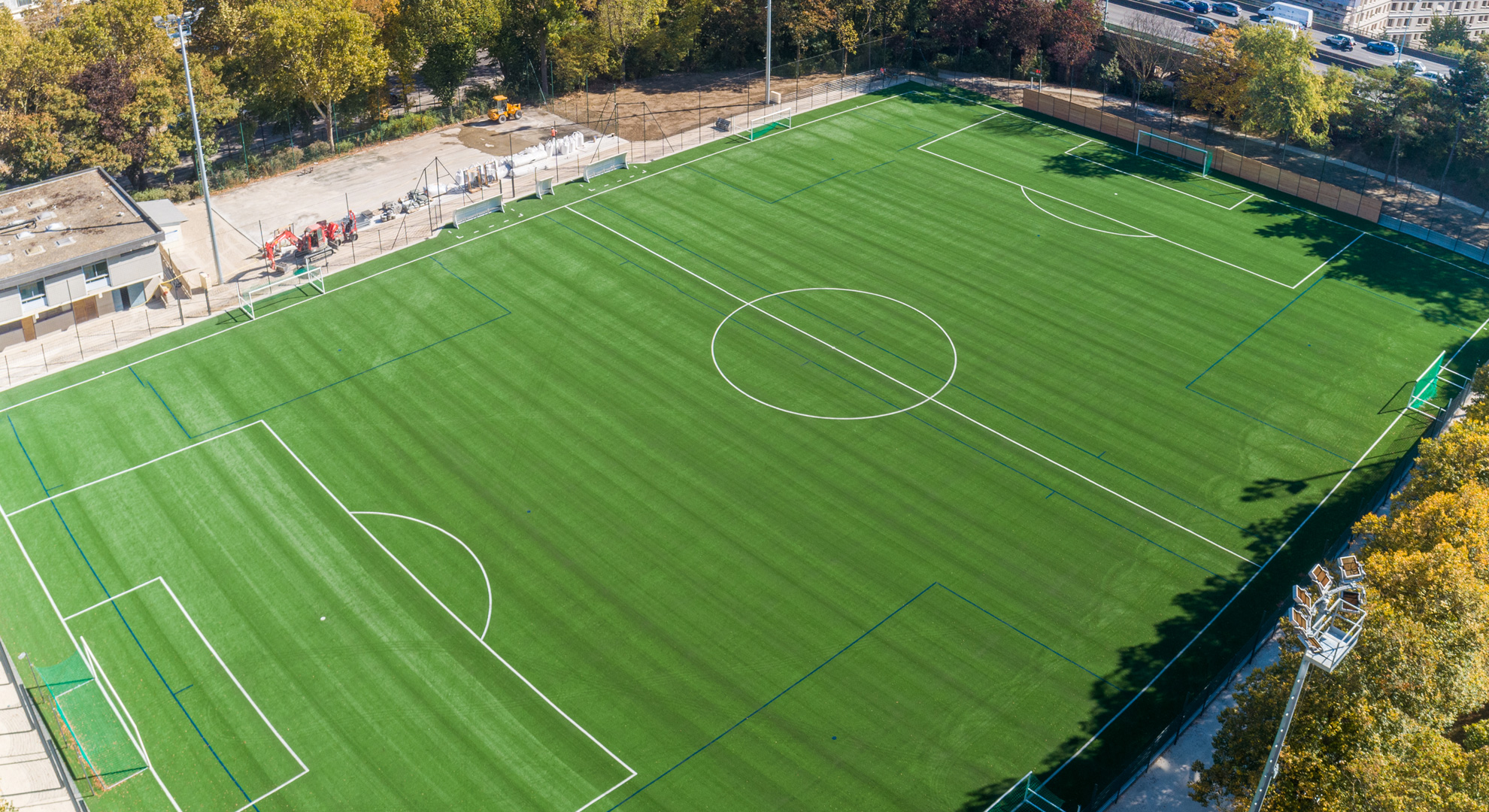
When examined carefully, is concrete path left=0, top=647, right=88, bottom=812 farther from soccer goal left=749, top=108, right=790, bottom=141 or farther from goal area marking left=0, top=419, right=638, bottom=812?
soccer goal left=749, top=108, right=790, bottom=141

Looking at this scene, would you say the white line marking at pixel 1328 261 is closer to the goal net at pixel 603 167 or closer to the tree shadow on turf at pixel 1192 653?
the tree shadow on turf at pixel 1192 653

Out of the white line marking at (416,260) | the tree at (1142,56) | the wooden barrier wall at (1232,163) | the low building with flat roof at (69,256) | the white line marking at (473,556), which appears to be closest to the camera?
the white line marking at (473,556)

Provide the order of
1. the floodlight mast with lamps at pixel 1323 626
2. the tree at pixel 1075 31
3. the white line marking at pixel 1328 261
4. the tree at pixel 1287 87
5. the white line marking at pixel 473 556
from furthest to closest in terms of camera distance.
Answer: the tree at pixel 1075 31 < the tree at pixel 1287 87 < the white line marking at pixel 1328 261 < the white line marking at pixel 473 556 < the floodlight mast with lamps at pixel 1323 626

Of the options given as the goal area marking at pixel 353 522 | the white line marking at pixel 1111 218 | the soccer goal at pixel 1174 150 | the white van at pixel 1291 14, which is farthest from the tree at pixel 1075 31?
the goal area marking at pixel 353 522

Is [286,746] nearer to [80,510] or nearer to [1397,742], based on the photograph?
[80,510]

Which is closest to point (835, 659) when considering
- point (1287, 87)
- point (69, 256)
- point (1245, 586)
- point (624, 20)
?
point (1245, 586)
